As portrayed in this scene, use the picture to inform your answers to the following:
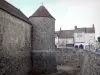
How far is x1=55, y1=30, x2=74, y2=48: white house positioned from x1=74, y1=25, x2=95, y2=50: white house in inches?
78.5

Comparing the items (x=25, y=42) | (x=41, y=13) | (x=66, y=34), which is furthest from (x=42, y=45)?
(x=66, y=34)

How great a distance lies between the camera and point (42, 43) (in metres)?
26.0

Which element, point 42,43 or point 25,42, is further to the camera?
point 42,43

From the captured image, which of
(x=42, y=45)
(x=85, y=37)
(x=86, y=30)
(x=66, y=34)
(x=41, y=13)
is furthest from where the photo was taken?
(x=66, y=34)

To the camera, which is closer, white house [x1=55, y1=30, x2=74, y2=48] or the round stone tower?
the round stone tower

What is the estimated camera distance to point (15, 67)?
65.0ft

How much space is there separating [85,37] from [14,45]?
31281 mm

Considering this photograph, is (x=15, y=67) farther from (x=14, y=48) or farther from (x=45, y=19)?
(x=45, y=19)

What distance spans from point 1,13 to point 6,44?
10.6 ft

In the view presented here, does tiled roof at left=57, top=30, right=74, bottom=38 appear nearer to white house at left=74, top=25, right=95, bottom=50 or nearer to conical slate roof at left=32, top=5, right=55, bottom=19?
white house at left=74, top=25, right=95, bottom=50

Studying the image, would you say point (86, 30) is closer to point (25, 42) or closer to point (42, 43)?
point (42, 43)

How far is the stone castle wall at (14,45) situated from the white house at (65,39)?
87.6 feet

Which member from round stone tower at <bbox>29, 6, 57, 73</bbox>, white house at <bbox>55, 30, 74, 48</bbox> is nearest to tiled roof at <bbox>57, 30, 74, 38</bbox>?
white house at <bbox>55, 30, 74, 48</bbox>

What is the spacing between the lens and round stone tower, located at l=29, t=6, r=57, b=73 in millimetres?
25844
